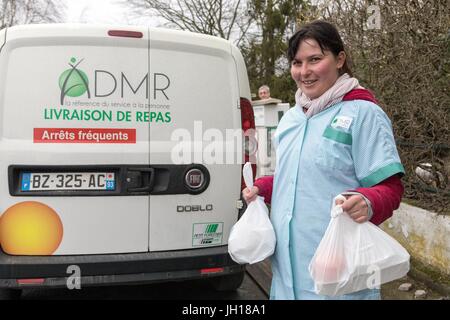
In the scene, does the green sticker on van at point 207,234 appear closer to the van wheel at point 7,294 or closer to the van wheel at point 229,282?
the van wheel at point 229,282

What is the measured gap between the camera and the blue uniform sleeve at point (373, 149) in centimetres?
166

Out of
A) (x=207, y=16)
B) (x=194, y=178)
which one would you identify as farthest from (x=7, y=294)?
(x=207, y=16)

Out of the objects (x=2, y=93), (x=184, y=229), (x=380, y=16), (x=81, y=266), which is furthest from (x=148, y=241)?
(x=380, y=16)

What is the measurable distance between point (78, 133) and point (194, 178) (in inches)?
32.6

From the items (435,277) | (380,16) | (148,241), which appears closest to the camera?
(148,241)

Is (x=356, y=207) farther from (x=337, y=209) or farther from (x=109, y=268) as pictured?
(x=109, y=268)

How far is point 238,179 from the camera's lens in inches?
134

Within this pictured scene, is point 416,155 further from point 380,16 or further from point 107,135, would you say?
point 107,135

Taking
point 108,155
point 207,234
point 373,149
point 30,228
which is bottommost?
point 207,234

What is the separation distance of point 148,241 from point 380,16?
3512mm

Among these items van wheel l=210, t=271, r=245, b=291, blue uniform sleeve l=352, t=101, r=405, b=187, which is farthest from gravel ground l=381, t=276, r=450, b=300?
blue uniform sleeve l=352, t=101, r=405, b=187

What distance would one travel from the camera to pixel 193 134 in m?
3.20

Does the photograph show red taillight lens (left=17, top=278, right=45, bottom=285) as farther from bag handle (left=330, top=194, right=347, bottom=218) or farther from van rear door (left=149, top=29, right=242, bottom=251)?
bag handle (left=330, top=194, right=347, bottom=218)
